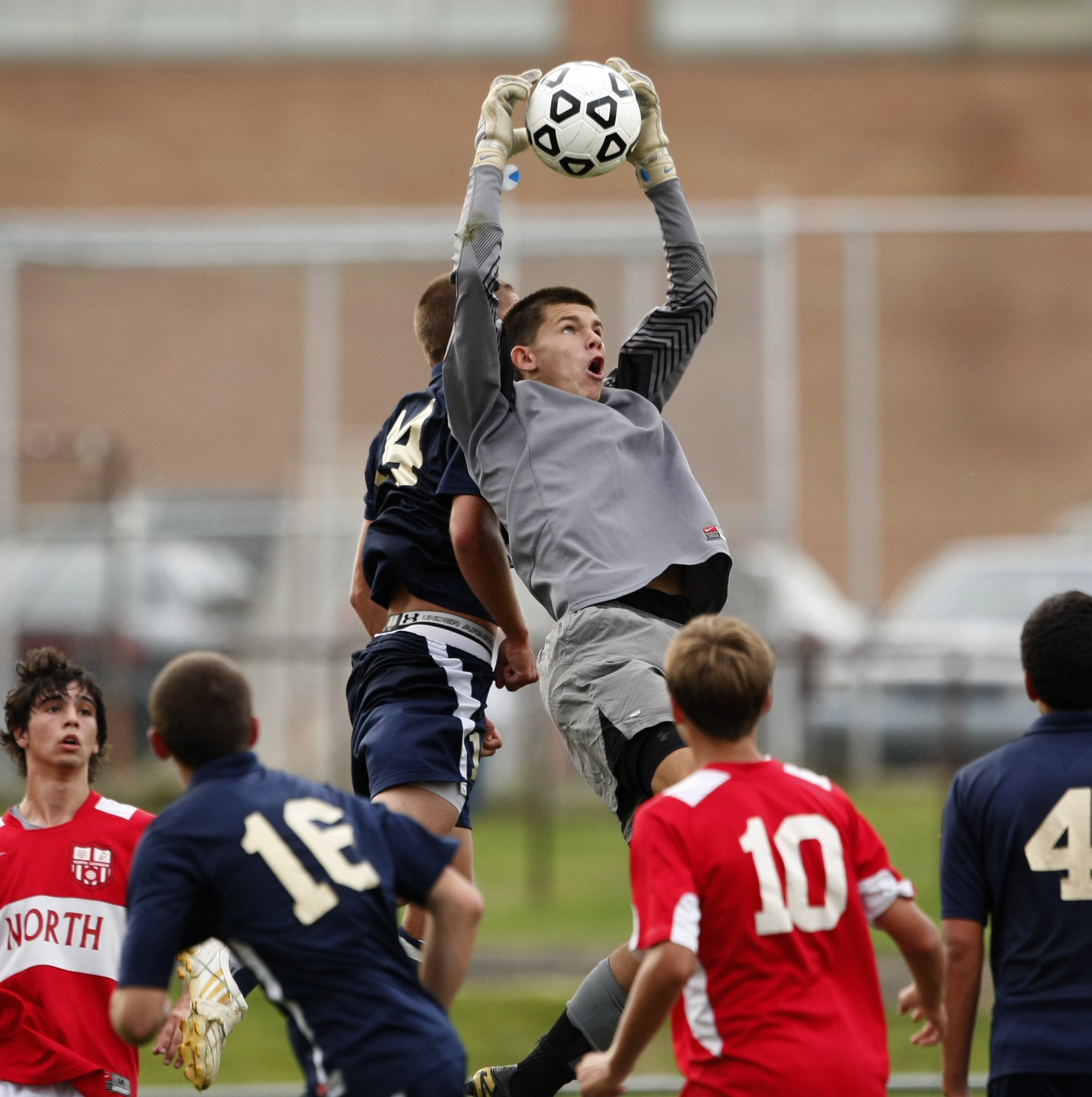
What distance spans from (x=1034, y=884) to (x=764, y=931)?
0.71 m

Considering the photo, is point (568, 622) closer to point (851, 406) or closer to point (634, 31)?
point (851, 406)

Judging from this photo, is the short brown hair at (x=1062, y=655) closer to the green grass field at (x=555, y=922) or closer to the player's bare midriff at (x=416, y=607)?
the player's bare midriff at (x=416, y=607)

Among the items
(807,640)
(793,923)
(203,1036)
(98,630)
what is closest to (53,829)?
(203,1036)

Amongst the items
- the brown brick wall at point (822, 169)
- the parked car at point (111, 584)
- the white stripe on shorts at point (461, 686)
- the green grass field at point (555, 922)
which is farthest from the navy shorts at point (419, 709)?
the brown brick wall at point (822, 169)

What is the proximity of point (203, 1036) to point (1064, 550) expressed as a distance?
31.1ft

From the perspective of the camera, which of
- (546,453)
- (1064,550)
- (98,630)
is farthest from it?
(1064,550)

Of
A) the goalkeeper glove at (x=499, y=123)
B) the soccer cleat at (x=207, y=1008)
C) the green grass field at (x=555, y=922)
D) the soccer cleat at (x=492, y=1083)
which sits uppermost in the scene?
the goalkeeper glove at (x=499, y=123)

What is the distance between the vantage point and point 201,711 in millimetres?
3334

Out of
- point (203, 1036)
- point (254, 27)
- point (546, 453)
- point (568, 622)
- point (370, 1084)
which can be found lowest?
point (203, 1036)

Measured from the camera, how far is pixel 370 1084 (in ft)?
10.6

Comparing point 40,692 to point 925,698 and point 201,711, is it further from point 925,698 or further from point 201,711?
point 925,698

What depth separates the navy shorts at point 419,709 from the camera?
4.74m

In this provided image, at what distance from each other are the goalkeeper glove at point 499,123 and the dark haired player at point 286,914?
78.6 inches

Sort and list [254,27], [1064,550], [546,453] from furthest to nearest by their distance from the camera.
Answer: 1. [254,27]
2. [1064,550]
3. [546,453]
